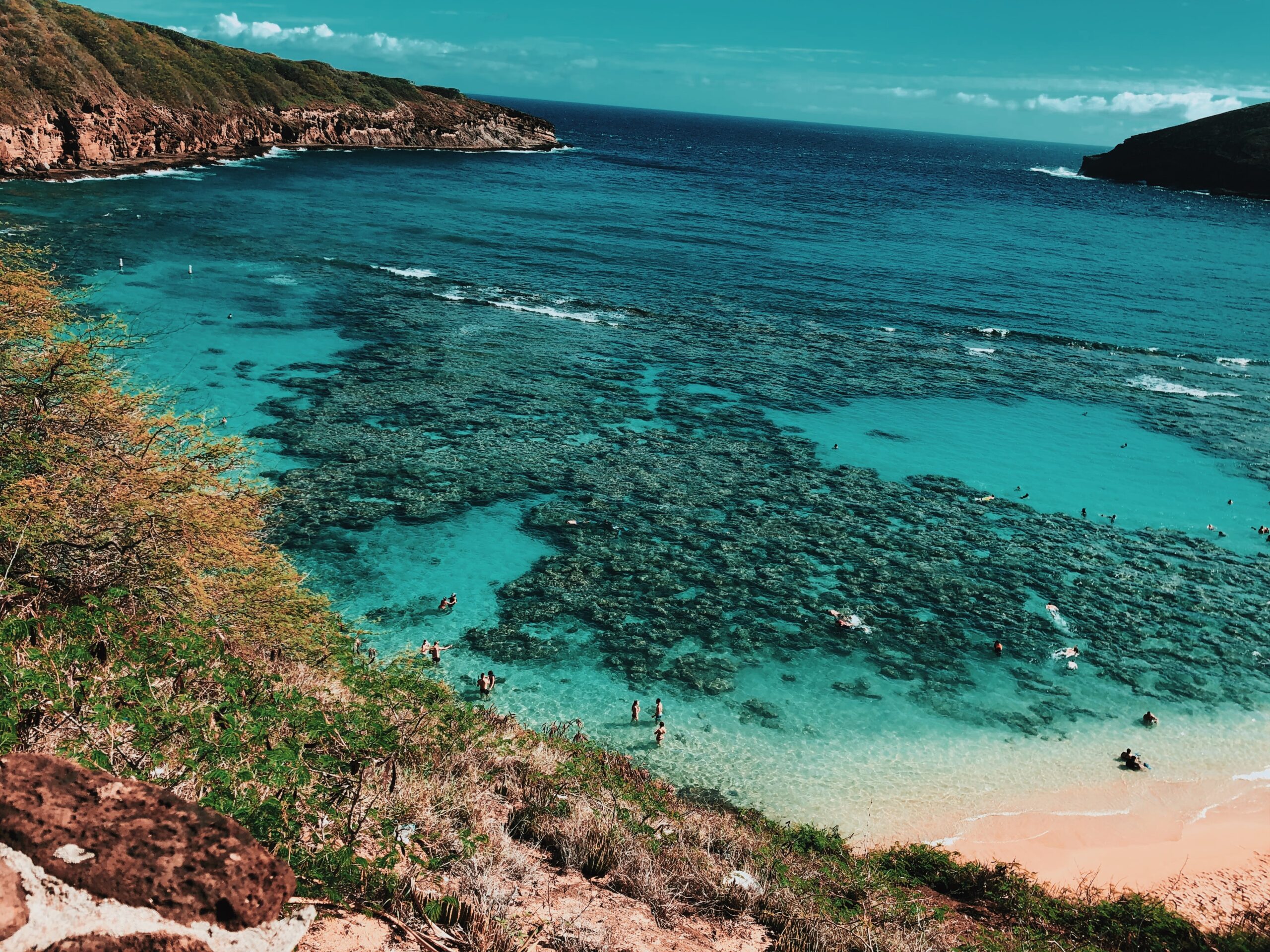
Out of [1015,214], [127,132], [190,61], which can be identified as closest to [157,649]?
[127,132]

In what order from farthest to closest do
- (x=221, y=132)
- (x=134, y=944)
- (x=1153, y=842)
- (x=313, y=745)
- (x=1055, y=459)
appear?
(x=221, y=132)
(x=1055, y=459)
(x=1153, y=842)
(x=313, y=745)
(x=134, y=944)

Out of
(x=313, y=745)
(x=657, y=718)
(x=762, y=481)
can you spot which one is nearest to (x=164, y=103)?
(x=762, y=481)

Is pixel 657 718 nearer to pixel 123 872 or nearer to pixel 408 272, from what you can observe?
pixel 123 872

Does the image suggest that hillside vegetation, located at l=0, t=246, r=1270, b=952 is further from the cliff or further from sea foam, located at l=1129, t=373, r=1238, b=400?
the cliff

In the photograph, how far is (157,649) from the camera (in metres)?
11.6

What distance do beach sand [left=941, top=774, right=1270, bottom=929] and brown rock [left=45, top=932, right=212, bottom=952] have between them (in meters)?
17.1

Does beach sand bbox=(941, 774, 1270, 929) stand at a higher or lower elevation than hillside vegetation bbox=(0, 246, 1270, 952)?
lower

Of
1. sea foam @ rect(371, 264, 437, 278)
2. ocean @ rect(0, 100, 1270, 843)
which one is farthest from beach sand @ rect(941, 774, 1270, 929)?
sea foam @ rect(371, 264, 437, 278)

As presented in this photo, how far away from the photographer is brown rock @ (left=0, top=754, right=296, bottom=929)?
17.1 feet

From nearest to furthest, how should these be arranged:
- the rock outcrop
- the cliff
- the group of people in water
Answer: the rock outcrop
the group of people in water
the cliff

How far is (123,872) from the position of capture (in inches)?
207

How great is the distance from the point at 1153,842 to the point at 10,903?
22.4 meters

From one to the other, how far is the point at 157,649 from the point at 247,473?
20.5 meters

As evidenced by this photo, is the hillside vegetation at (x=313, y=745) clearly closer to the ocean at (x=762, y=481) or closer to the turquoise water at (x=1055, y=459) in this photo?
the ocean at (x=762, y=481)
